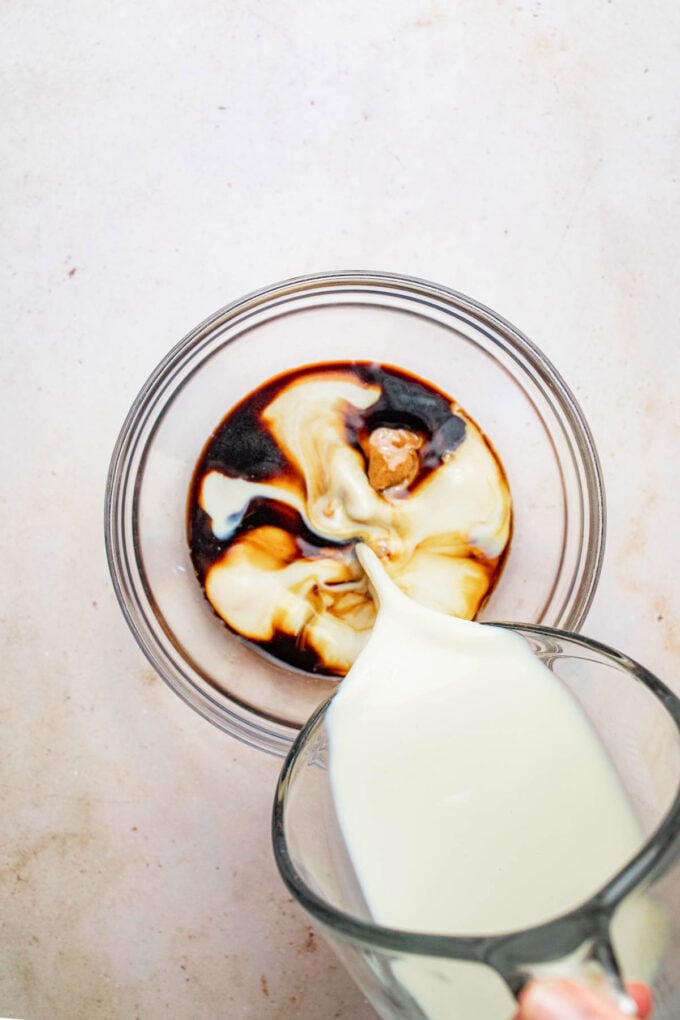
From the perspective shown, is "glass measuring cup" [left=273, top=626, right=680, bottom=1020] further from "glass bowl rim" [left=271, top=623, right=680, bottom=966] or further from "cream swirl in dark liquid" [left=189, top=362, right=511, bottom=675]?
"cream swirl in dark liquid" [left=189, top=362, right=511, bottom=675]

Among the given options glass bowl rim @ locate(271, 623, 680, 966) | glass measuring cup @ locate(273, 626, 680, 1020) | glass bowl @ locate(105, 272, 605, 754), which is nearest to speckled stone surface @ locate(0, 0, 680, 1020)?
glass bowl @ locate(105, 272, 605, 754)

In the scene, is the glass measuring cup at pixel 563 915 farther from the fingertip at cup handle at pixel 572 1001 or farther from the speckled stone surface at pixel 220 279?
the speckled stone surface at pixel 220 279

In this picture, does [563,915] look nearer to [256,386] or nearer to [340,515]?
[340,515]

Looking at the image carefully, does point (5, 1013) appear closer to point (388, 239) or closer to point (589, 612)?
point (589, 612)

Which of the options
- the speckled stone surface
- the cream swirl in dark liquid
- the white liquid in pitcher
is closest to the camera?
the white liquid in pitcher

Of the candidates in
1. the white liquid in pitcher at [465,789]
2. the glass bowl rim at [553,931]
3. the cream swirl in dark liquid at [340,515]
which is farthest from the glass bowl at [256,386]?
the glass bowl rim at [553,931]

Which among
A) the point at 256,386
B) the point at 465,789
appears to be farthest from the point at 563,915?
the point at 256,386

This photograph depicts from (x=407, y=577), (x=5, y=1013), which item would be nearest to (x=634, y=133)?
(x=407, y=577)
